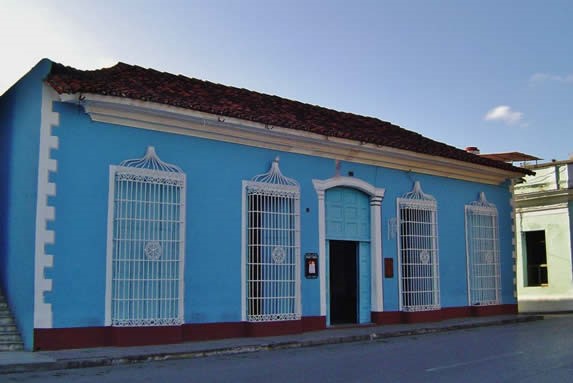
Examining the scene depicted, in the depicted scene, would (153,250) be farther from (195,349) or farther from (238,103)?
(238,103)

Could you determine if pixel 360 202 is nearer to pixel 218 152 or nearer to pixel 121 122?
pixel 218 152

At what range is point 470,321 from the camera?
51.7 ft

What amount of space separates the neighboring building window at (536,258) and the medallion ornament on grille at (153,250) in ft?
45.4

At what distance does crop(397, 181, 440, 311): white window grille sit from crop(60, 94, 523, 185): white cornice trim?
805 mm

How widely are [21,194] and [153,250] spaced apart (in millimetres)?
2238

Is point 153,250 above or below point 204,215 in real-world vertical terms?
below

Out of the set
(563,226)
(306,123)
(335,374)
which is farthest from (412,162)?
(335,374)

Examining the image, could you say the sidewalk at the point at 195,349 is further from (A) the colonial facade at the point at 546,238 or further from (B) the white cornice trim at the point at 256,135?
(A) the colonial facade at the point at 546,238

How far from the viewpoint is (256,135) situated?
1286 centimetres

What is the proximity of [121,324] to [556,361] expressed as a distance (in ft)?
20.6

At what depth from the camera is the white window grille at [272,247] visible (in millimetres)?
12711

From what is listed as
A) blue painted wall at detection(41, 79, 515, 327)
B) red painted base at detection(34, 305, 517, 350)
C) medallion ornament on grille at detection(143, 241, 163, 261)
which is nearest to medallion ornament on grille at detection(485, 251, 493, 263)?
blue painted wall at detection(41, 79, 515, 327)

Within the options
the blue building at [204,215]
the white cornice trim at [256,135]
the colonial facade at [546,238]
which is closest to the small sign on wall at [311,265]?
the blue building at [204,215]

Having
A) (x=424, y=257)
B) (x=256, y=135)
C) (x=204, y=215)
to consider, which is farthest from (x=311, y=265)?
(x=424, y=257)
